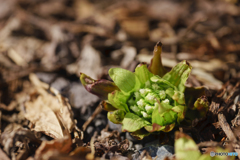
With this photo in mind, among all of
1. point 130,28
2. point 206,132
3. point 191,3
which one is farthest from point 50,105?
point 191,3

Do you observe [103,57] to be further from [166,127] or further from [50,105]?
[166,127]

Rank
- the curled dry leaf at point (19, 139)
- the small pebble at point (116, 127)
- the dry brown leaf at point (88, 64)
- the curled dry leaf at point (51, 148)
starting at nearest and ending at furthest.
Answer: the curled dry leaf at point (51, 148), the curled dry leaf at point (19, 139), the small pebble at point (116, 127), the dry brown leaf at point (88, 64)

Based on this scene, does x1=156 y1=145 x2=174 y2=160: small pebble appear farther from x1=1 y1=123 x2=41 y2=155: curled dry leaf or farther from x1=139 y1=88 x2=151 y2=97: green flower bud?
x1=1 y1=123 x2=41 y2=155: curled dry leaf

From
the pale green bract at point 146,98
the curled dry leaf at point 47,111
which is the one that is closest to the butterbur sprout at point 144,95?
the pale green bract at point 146,98

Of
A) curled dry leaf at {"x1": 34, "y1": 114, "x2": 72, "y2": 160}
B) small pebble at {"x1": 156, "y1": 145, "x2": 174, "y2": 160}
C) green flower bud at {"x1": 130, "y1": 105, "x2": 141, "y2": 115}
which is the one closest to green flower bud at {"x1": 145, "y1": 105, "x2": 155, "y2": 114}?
green flower bud at {"x1": 130, "y1": 105, "x2": 141, "y2": 115}

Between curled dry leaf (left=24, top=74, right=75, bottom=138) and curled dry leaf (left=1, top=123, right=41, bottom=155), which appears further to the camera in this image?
curled dry leaf (left=24, top=74, right=75, bottom=138)

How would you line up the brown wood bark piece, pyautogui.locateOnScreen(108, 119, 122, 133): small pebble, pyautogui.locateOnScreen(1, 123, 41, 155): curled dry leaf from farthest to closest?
pyautogui.locateOnScreen(108, 119, 122, 133): small pebble, pyautogui.locateOnScreen(1, 123, 41, 155): curled dry leaf, the brown wood bark piece

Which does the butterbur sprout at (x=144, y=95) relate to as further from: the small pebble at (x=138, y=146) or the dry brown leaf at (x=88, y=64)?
the dry brown leaf at (x=88, y=64)

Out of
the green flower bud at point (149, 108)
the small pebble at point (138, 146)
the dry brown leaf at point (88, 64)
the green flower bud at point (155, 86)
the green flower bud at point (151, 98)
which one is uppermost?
the dry brown leaf at point (88, 64)
